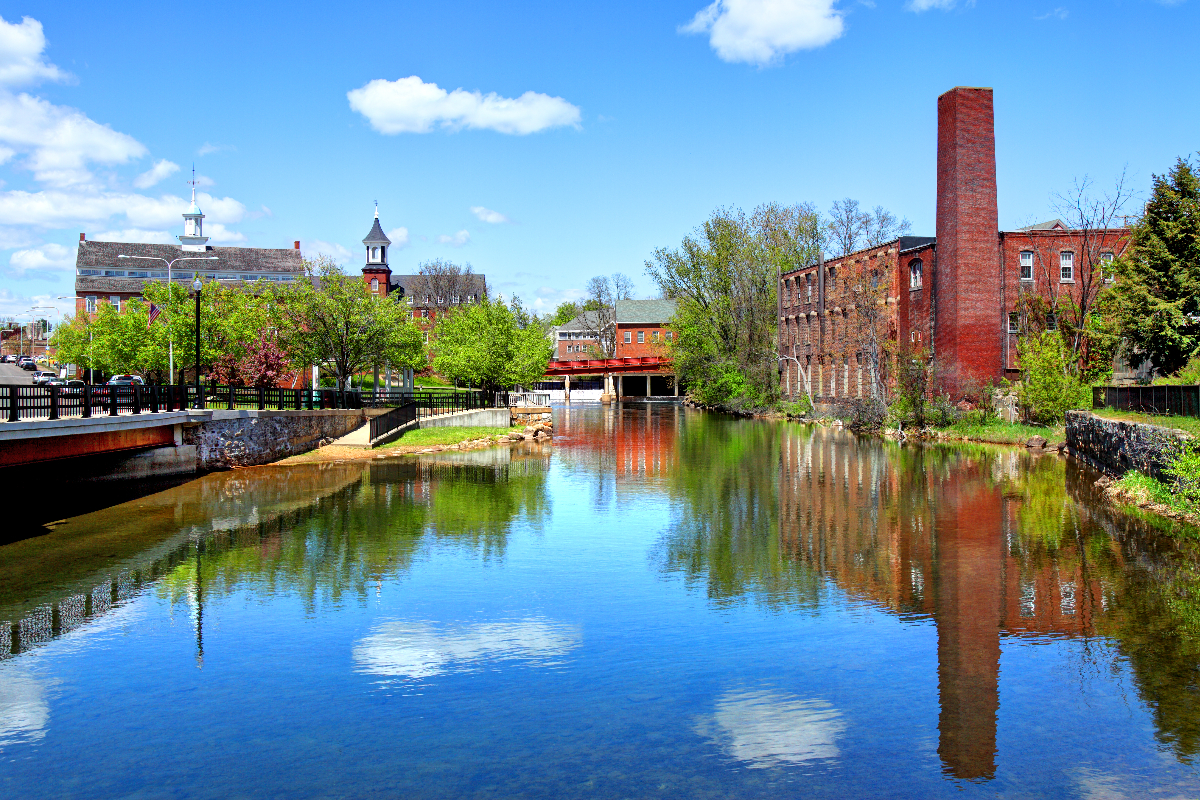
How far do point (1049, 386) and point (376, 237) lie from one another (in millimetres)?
83467

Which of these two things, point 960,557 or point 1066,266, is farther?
point 1066,266

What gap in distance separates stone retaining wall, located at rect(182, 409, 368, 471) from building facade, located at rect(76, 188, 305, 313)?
63.2 m

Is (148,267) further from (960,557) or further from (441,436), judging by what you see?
(960,557)

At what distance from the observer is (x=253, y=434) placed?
34.2 metres

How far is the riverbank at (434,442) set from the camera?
1438 inches

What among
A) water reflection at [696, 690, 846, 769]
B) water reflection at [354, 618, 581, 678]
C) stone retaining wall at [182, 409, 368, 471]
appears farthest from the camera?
stone retaining wall at [182, 409, 368, 471]

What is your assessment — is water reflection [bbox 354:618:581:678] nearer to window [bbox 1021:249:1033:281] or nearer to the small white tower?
window [bbox 1021:249:1033:281]

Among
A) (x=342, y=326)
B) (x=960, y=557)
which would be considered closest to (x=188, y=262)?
(x=342, y=326)

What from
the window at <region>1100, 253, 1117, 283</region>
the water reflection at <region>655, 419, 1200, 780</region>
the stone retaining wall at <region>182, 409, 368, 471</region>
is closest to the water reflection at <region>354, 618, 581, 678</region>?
the water reflection at <region>655, 419, 1200, 780</region>

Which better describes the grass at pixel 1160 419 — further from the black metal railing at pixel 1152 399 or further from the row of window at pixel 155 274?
the row of window at pixel 155 274

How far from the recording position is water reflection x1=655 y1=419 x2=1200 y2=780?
1063cm

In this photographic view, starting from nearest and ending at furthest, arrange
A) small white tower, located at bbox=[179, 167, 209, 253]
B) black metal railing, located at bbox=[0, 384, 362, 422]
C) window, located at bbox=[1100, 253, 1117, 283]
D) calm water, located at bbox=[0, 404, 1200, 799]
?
1. calm water, located at bbox=[0, 404, 1200, 799]
2. black metal railing, located at bbox=[0, 384, 362, 422]
3. window, located at bbox=[1100, 253, 1117, 283]
4. small white tower, located at bbox=[179, 167, 209, 253]

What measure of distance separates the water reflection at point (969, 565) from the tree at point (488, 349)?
2868cm

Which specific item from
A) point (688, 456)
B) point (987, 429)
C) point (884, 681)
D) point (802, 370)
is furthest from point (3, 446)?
point (802, 370)
